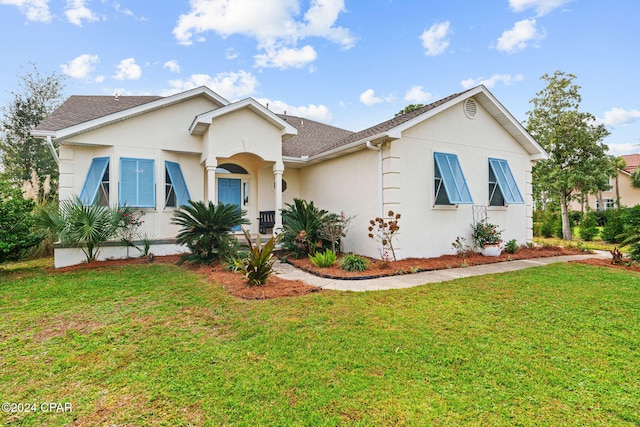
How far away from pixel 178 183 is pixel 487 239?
1058cm

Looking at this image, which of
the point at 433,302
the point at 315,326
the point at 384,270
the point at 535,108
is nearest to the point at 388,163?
the point at 384,270

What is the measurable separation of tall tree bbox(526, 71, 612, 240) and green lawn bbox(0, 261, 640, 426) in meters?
14.3

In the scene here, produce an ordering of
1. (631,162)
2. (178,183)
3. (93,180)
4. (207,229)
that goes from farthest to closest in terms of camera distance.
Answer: (631,162) < (178,183) < (93,180) < (207,229)

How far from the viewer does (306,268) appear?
321 inches

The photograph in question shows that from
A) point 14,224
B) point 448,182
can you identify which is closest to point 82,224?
point 14,224

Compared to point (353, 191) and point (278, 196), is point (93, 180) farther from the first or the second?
point (353, 191)

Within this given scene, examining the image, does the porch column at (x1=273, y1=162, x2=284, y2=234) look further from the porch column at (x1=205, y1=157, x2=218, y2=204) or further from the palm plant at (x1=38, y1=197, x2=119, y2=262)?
the palm plant at (x1=38, y1=197, x2=119, y2=262)

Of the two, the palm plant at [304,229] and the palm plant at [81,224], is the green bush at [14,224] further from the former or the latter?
the palm plant at [304,229]

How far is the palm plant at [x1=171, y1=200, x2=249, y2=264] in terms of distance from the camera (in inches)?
312

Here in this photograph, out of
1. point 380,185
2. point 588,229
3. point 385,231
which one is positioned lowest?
point 588,229

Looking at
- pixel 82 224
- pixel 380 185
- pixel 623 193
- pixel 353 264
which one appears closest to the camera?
pixel 353 264

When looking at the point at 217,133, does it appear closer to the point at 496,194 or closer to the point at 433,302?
the point at 433,302

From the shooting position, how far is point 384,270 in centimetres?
775

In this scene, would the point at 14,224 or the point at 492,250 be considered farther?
the point at 492,250
